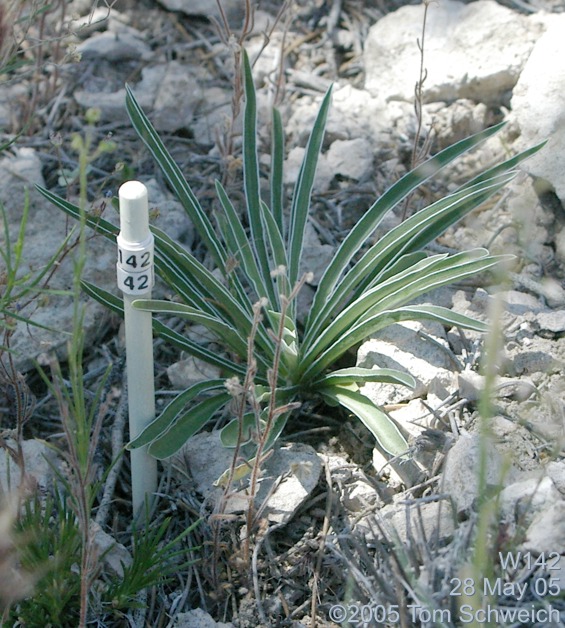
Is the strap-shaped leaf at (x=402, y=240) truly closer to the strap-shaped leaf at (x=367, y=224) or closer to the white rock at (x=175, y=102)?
the strap-shaped leaf at (x=367, y=224)

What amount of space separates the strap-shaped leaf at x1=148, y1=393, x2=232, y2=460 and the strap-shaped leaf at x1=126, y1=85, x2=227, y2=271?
399mm

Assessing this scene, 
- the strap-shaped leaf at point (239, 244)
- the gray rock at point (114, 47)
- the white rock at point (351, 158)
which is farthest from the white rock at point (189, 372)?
the gray rock at point (114, 47)

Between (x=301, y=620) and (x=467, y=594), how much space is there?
20.3 inches

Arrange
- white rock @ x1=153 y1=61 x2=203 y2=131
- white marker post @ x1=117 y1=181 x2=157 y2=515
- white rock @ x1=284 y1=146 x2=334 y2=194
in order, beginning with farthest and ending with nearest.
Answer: white rock @ x1=153 y1=61 x2=203 y2=131 < white rock @ x1=284 y1=146 x2=334 y2=194 < white marker post @ x1=117 y1=181 x2=157 y2=515

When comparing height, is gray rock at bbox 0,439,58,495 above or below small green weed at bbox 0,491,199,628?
above

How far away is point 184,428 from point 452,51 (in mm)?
1622

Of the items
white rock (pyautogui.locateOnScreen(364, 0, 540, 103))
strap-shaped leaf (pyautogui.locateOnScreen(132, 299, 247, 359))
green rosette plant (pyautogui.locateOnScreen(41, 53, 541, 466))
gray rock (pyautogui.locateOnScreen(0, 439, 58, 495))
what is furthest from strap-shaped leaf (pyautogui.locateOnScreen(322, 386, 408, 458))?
white rock (pyautogui.locateOnScreen(364, 0, 540, 103))

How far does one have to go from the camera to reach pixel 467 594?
1.45 metres

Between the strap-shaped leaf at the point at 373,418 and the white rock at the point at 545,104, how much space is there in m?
0.87

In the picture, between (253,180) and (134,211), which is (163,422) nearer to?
(134,211)

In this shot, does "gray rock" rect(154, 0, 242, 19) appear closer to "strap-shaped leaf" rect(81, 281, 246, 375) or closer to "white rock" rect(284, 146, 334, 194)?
"white rock" rect(284, 146, 334, 194)

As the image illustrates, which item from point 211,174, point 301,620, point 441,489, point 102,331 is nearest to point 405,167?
point 211,174

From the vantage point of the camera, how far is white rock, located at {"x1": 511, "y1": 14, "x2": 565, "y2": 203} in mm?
2477

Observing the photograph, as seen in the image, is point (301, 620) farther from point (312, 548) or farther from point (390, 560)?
point (390, 560)
